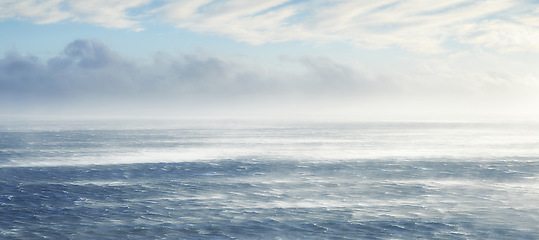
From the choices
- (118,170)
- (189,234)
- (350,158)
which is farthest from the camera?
(350,158)

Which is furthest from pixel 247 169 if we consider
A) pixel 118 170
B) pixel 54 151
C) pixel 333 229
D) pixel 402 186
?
pixel 54 151

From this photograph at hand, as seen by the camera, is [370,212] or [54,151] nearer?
[370,212]

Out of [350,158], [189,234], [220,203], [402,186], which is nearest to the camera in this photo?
[189,234]

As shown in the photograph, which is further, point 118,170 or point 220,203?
point 118,170

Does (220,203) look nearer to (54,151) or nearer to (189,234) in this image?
(189,234)

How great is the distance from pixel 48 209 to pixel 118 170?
27.8m

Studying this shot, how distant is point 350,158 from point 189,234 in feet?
196

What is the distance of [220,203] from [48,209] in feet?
49.8

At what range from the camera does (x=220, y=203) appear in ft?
147

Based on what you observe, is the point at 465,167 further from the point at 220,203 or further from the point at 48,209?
the point at 48,209

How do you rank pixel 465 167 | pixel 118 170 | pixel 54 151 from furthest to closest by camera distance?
1. pixel 54 151
2. pixel 465 167
3. pixel 118 170

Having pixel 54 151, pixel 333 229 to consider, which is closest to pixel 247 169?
pixel 333 229

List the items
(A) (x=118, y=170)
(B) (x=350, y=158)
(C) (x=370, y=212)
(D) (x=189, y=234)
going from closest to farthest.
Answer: (D) (x=189, y=234)
(C) (x=370, y=212)
(A) (x=118, y=170)
(B) (x=350, y=158)

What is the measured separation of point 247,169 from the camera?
72.1m
